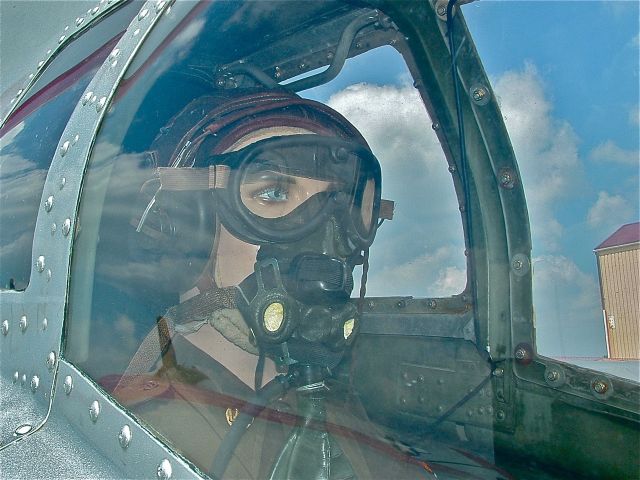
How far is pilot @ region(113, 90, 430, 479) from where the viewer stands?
1.23 meters

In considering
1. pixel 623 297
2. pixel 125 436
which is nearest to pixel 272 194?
pixel 125 436

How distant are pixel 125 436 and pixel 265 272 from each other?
56cm

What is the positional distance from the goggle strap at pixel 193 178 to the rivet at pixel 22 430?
1.77 feet

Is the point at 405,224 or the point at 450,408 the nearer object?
the point at 405,224

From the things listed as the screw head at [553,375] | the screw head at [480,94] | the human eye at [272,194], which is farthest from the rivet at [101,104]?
the screw head at [553,375]

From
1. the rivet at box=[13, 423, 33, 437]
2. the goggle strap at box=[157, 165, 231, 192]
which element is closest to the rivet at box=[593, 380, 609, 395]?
the goggle strap at box=[157, 165, 231, 192]

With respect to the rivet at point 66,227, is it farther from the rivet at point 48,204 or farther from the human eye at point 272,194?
the human eye at point 272,194

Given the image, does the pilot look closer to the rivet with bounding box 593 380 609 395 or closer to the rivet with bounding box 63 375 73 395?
the rivet with bounding box 63 375 73 395

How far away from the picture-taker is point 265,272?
1372 mm

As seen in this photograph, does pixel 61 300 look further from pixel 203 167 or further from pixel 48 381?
pixel 203 167

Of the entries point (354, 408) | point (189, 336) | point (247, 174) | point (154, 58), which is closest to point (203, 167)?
point (247, 174)

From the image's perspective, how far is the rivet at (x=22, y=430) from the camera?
0.99 metres

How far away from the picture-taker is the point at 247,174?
1357mm

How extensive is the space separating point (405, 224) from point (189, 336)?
2.14 feet
